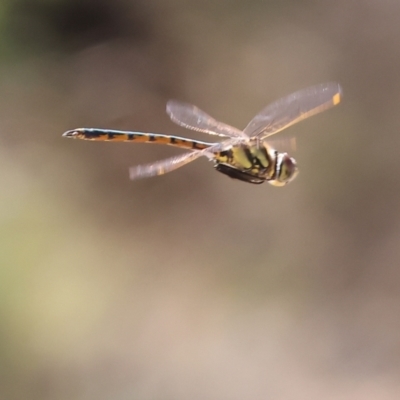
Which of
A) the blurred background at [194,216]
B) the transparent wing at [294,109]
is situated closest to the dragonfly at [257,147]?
the transparent wing at [294,109]

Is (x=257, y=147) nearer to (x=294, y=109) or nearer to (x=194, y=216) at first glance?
(x=294, y=109)

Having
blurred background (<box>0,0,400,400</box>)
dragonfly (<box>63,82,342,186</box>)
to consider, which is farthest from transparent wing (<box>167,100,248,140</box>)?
blurred background (<box>0,0,400,400</box>)

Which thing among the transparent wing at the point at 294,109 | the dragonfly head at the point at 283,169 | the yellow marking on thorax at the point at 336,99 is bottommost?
the dragonfly head at the point at 283,169

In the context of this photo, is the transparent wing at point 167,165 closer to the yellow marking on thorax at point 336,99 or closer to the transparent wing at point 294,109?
the transparent wing at point 294,109

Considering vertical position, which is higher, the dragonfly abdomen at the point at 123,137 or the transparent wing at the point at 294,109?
the dragonfly abdomen at the point at 123,137

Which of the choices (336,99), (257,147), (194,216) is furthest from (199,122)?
(194,216)

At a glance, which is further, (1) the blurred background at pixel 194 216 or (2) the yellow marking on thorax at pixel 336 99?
(1) the blurred background at pixel 194 216

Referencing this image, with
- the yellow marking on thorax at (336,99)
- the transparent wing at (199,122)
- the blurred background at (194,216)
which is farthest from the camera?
the blurred background at (194,216)
